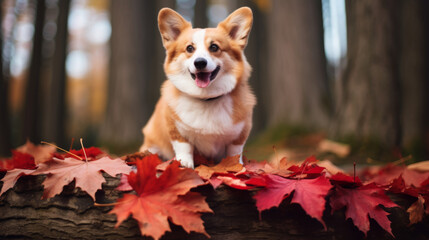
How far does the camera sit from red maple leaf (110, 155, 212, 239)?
1.38 metres

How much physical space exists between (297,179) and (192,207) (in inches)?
22.8

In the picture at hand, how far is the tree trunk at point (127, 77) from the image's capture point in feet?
22.2

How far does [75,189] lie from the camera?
1645 millimetres

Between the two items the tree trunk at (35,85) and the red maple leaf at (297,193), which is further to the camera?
the tree trunk at (35,85)

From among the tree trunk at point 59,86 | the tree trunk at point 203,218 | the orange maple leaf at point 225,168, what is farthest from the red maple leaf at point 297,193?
A: the tree trunk at point 59,86

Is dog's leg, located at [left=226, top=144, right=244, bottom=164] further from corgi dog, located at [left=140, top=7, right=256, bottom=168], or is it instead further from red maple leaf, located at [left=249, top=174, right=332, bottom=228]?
red maple leaf, located at [left=249, top=174, right=332, bottom=228]

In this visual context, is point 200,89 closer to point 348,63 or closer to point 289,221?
point 289,221

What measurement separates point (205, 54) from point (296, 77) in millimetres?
4535

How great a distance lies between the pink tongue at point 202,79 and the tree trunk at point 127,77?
484cm

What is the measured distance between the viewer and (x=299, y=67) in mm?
6285

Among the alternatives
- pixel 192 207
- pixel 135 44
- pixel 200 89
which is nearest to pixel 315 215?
pixel 192 207

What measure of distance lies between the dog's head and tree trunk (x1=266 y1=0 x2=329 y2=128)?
13.0 ft

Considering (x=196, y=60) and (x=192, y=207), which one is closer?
(x=192, y=207)

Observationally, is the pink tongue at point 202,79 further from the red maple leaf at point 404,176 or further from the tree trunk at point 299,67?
the tree trunk at point 299,67
